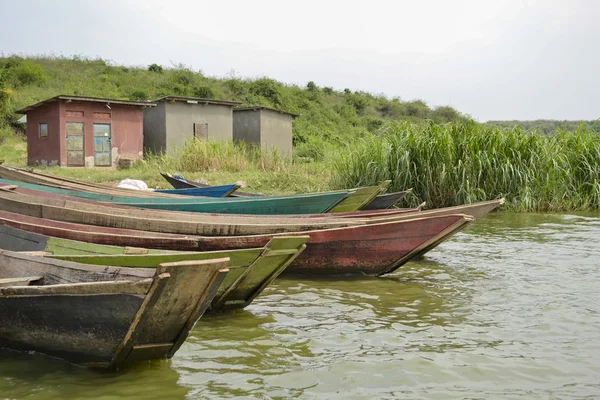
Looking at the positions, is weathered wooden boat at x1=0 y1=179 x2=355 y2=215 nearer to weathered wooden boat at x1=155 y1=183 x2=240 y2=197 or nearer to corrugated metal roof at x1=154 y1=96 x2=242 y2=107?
weathered wooden boat at x1=155 y1=183 x2=240 y2=197

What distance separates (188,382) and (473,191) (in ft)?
27.3

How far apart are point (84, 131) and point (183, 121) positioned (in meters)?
3.58

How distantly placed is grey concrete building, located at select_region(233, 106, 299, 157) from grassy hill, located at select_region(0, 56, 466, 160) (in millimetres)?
1785

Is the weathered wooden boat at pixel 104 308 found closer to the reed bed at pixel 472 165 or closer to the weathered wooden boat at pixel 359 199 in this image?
the weathered wooden boat at pixel 359 199

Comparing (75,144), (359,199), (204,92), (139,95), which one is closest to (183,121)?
(75,144)

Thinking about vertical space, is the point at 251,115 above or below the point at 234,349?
above

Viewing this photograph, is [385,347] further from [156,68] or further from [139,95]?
[156,68]

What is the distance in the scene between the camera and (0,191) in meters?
6.40

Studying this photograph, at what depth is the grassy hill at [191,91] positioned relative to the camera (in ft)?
102

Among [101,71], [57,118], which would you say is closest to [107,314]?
[57,118]

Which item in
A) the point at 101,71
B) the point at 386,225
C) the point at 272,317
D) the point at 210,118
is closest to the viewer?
the point at 272,317

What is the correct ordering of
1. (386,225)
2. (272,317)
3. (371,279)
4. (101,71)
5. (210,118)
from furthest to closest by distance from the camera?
1. (101,71)
2. (210,118)
3. (371,279)
4. (386,225)
5. (272,317)

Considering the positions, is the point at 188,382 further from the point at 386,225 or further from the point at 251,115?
the point at 251,115

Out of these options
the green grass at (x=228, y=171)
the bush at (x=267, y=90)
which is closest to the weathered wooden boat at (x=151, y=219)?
the green grass at (x=228, y=171)
